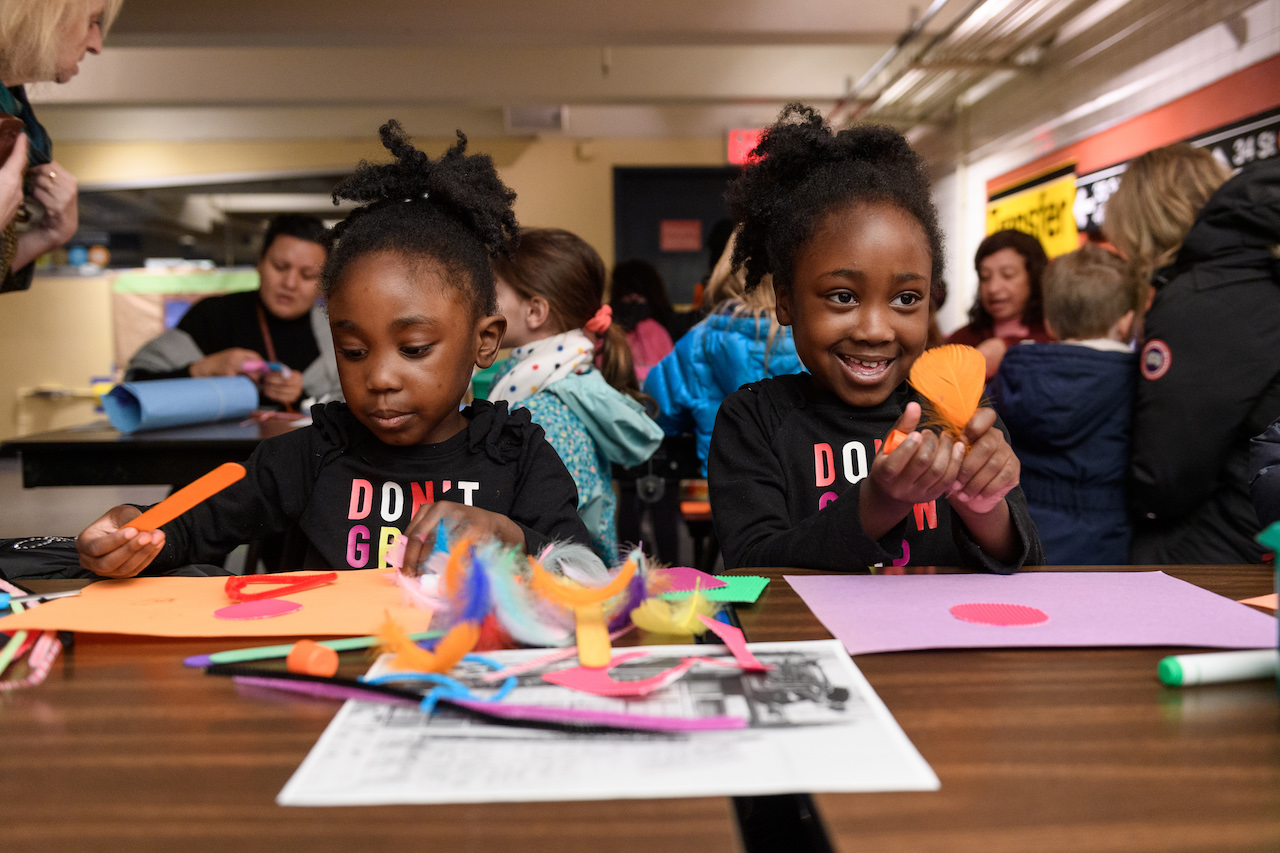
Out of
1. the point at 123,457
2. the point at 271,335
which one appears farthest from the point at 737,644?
the point at 271,335

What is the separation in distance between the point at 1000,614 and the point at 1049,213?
5067mm

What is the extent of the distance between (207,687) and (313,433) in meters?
0.80

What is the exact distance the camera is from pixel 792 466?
4.20 ft

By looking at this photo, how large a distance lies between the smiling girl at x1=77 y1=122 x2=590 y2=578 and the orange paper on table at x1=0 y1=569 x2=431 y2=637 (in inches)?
10.5

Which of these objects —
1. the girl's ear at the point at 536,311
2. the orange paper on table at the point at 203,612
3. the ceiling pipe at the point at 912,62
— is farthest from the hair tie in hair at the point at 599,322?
the ceiling pipe at the point at 912,62

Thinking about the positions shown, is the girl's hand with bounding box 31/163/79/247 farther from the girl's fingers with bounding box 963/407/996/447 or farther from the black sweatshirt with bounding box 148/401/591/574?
the girl's fingers with bounding box 963/407/996/447

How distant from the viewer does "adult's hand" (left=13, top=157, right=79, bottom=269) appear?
2117 millimetres

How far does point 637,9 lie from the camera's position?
577 centimetres

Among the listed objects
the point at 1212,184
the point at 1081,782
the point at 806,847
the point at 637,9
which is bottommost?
the point at 806,847

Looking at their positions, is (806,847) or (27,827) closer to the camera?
(27,827)

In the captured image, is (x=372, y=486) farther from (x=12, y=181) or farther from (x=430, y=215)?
(x=12, y=181)

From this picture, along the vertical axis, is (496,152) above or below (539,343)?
above

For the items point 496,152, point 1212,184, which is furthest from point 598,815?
point 496,152

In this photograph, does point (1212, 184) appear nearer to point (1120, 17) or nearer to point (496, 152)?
point (1120, 17)
